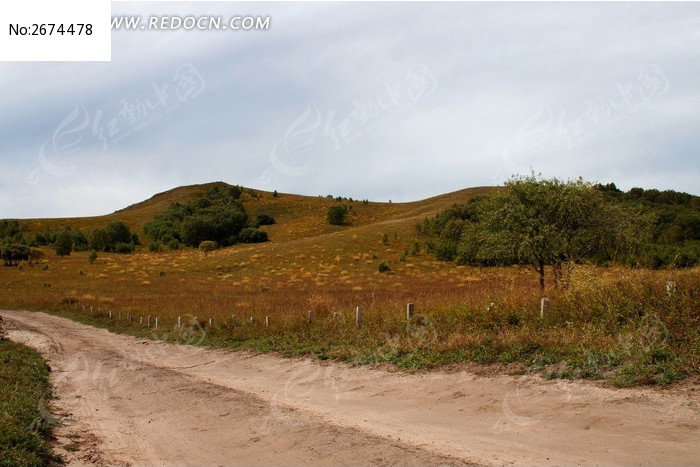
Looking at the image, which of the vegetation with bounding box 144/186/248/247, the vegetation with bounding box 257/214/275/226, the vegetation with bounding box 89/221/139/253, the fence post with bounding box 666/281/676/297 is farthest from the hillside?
the fence post with bounding box 666/281/676/297

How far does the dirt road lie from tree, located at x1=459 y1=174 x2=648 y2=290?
48.4 ft

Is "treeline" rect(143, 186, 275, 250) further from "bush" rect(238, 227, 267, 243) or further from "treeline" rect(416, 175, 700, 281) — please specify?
"treeline" rect(416, 175, 700, 281)

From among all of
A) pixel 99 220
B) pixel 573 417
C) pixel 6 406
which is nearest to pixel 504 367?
pixel 573 417

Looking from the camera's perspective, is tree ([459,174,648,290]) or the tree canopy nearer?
tree ([459,174,648,290])

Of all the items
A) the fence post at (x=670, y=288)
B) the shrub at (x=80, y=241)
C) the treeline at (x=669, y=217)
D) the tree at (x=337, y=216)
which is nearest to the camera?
the fence post at (x=670, y=288)

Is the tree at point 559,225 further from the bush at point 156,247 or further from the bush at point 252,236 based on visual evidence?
the bush at point 156,247

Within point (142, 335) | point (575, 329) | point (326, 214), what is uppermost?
point (326, 214)

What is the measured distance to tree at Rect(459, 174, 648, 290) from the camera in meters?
24.5

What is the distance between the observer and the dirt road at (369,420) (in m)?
6.79

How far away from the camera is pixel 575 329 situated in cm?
1113

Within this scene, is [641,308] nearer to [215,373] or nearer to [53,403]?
[215,373]

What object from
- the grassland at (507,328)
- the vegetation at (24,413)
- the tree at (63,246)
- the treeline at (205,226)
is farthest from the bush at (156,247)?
the vegetation at (24,413)

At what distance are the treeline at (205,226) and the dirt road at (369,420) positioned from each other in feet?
338

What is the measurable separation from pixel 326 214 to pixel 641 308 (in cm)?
13033
